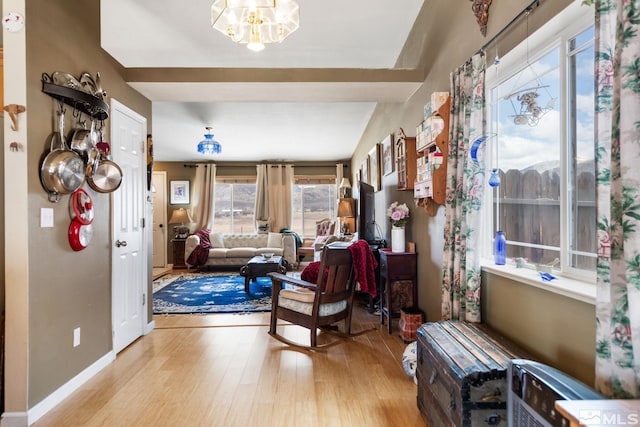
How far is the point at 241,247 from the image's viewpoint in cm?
743

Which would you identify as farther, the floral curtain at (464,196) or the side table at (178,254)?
the side table at (178,254)

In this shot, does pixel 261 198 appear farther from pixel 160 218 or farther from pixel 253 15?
pixel 253 15

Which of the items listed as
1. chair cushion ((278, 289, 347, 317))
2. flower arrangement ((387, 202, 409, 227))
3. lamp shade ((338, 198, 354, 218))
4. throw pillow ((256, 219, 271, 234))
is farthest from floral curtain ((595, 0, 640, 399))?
throw pillow ((256, 219, 271, 234))

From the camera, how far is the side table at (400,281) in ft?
10.3

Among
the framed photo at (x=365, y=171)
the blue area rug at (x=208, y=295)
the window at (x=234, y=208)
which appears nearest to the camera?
the blue area rug at (x=208, y=295)

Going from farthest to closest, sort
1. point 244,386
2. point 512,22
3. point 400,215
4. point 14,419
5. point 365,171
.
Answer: point 365,171, point 400,215, point 244,386, point 14,419, point 512,22

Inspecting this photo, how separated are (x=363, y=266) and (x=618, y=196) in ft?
6.82

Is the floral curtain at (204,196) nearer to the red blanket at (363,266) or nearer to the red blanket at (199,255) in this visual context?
the red blanket at (199,255)

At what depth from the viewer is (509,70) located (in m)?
1.87

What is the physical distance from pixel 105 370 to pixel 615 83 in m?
3.39

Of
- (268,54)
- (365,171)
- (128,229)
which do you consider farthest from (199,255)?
(268,54)

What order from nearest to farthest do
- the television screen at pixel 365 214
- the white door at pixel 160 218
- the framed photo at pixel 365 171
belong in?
the television screen at pixel 365 214 < the framed photo at pixel 365 171 < the white door at pixel 160 218

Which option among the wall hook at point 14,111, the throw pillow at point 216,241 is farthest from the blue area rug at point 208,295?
the wall hook at point 14,111

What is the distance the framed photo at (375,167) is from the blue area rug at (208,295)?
2339 mm
